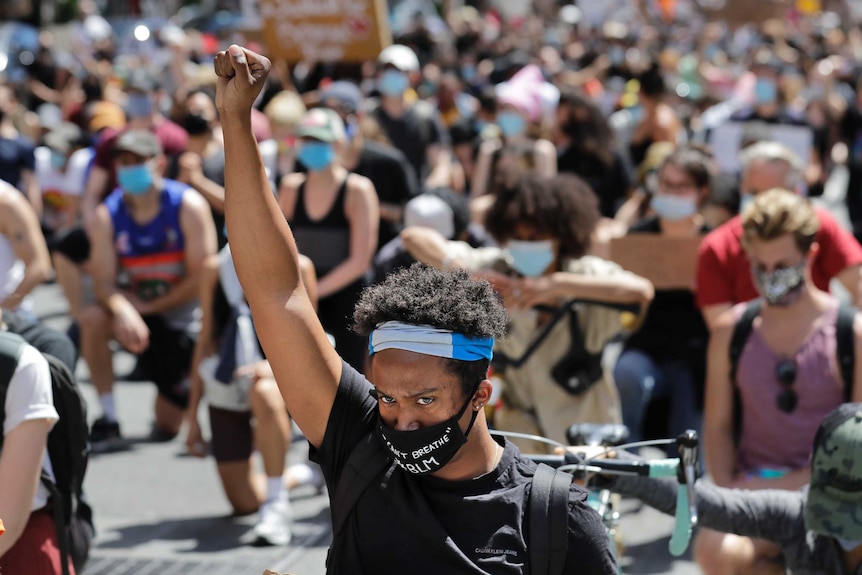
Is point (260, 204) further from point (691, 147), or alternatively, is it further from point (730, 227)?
point (691, 147)

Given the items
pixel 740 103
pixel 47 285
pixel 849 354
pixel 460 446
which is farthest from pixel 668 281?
pixel 47 285

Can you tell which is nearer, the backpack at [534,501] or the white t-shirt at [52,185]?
the backpack at [534,501]

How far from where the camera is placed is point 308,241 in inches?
260

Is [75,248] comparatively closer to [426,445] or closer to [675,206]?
[675,206]

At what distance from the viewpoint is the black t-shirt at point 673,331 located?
570 centimetres

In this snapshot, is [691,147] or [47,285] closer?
[691,147]

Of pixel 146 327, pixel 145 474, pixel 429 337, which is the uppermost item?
pixel 429 337

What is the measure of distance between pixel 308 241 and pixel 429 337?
4.29m

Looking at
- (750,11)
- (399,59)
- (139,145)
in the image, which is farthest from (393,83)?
(750,11)

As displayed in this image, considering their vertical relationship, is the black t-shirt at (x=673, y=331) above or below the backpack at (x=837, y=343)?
below

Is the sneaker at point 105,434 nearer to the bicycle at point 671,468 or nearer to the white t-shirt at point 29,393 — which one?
the white t-shirt at point 29,393

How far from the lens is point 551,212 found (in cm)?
477

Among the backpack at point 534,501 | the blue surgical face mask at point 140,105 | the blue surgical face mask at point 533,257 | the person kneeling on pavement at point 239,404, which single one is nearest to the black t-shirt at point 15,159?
the blue surgical face mask at point 140,105

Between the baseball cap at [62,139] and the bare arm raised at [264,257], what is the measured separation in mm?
8818
